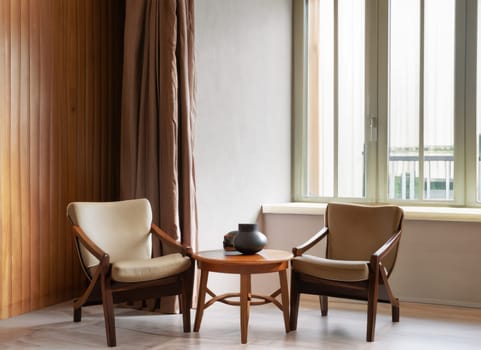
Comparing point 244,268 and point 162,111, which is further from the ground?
point 162,111

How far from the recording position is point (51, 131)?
4344 millimetres

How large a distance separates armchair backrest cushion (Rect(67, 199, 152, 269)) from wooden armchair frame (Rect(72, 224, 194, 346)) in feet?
0.45

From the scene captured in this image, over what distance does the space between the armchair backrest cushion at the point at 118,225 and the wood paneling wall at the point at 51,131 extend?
0.50 metres

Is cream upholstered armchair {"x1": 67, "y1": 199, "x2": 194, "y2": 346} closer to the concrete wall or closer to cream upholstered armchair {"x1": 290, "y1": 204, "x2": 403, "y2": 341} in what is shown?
the concrete wall

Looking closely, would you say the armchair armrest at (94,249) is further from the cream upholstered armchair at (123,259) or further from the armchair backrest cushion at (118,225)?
the armchair backrest cushion at (118,225)

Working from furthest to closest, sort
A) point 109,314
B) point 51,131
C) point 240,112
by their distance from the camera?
1. point 240,112
2. point 51,131
3. point 109,314

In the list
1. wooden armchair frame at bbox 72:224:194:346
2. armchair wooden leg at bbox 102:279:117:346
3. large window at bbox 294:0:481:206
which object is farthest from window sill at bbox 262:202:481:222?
armchair wooden leg at bbox 102:279:117:346

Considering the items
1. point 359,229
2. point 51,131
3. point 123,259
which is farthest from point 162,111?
point 359,229

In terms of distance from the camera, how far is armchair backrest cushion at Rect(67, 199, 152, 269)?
3926 mm

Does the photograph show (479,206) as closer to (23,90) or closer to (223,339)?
(223,339)

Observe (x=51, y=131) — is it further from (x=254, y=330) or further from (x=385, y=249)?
(x=385, y=249)

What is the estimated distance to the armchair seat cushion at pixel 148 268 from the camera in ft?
11.5

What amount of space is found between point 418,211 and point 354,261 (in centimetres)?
99

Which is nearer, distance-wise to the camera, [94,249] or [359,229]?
[94,249]
